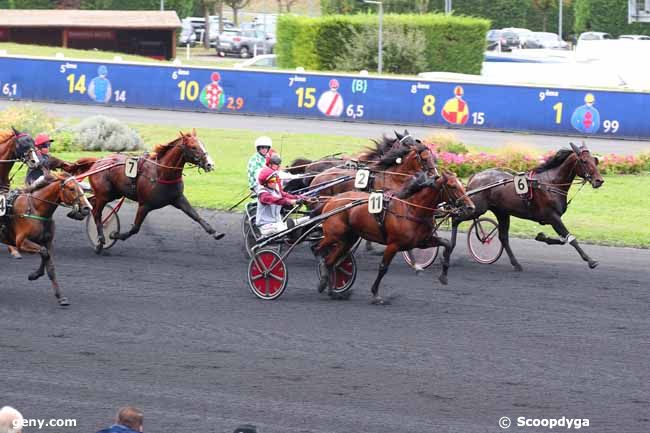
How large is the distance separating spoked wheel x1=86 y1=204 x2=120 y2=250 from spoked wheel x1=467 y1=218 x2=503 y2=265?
482 cm

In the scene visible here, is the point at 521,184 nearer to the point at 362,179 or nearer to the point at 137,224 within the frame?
the point at 362,179

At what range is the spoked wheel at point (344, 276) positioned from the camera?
12891mm

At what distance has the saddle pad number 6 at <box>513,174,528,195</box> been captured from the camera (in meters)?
14.7

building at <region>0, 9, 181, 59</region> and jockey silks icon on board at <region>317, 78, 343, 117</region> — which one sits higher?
building at <region>0, 9, 181, 59</region>

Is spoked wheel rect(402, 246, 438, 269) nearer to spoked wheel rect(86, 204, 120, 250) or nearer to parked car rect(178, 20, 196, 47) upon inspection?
spoked wheel rect(86, 204, 120, 250)

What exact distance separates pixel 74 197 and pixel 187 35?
53.2m

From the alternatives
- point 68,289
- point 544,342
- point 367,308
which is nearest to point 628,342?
point 544,342

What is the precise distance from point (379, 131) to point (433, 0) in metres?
38.5

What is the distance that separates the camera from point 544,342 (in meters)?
11.0

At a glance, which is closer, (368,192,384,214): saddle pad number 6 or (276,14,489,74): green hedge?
(368,192,384,214): saddle pad number 6

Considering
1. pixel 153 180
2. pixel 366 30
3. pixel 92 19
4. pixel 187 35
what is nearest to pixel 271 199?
pixel 153 180

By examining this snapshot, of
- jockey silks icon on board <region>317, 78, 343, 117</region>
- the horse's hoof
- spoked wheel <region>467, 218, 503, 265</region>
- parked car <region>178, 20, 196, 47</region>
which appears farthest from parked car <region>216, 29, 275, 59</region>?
the horse's hoof

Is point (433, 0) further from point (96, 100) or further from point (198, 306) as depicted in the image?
point (198, 306)

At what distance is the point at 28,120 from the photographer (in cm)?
2469
